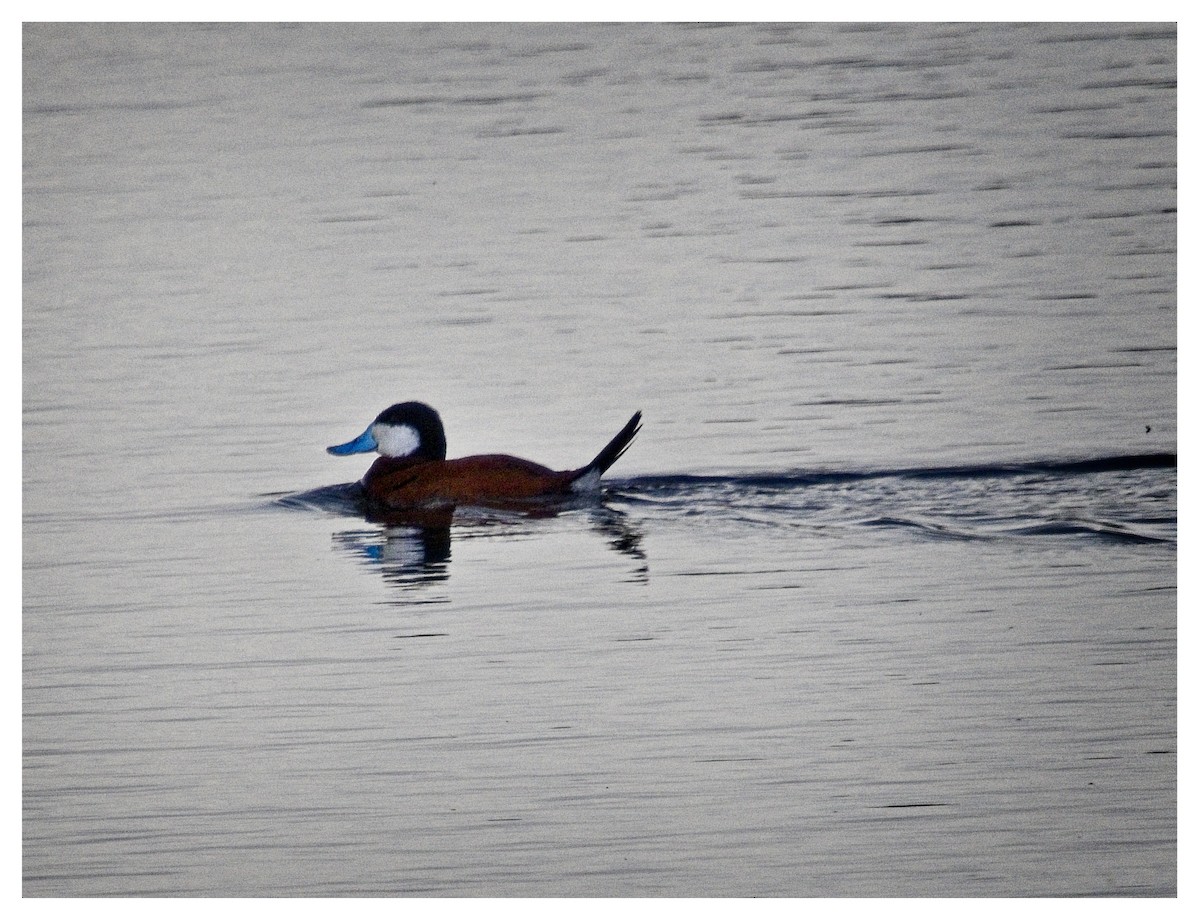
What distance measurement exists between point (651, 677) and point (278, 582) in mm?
1044

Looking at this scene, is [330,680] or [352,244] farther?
[352,244]

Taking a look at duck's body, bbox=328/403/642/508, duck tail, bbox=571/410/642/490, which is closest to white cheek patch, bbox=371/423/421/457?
duck's body, bbox=328/403/642/508

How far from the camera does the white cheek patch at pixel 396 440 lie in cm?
529

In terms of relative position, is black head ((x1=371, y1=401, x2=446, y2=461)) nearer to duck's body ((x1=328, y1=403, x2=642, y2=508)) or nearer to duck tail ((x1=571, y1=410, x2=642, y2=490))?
duck's body ((x1=328, y1=403, x2=642, y2=508))

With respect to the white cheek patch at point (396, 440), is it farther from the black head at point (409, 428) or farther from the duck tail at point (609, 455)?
the duck tail at point (609, 455)

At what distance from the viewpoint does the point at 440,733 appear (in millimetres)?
4430

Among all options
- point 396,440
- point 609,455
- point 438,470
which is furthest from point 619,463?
point 396,440

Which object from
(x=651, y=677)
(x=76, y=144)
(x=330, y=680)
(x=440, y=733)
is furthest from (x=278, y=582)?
(x=76, y=144)

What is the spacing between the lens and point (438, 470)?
5211 mm

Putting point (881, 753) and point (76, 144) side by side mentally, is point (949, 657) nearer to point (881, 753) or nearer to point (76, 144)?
point (881, 753)

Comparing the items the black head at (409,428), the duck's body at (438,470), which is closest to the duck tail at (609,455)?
the duck's body at (438,470)

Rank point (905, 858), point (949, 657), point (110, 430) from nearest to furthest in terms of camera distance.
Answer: point (905, 858)
point (949, 657)
point (110, 430)

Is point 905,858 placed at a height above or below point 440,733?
below

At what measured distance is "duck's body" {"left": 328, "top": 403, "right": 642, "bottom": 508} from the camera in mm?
5125
